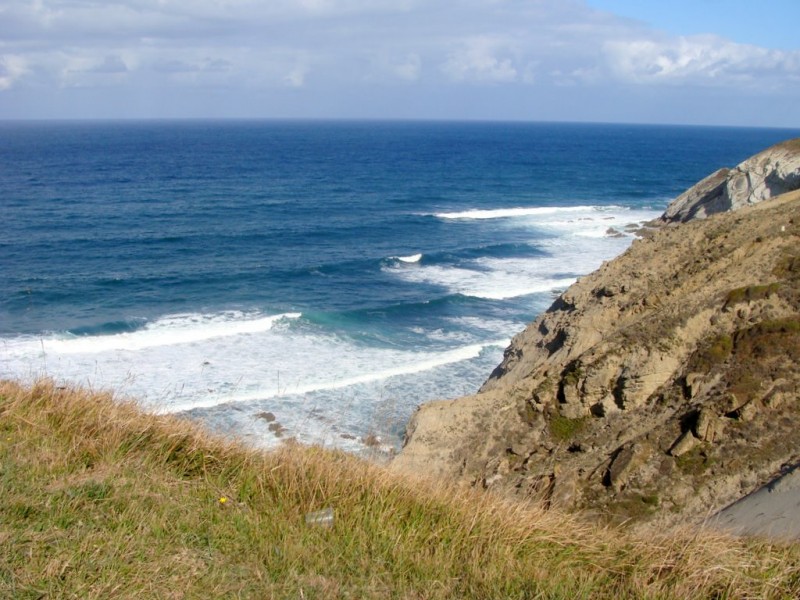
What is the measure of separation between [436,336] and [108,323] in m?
13.5

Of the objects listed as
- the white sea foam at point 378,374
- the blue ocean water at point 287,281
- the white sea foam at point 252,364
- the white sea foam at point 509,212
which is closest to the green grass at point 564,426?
the blue ocean water at point 287,281

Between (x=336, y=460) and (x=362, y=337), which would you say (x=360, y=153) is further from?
(x=336, y=460)

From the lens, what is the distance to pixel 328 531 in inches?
233

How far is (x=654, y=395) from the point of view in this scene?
13266 mm

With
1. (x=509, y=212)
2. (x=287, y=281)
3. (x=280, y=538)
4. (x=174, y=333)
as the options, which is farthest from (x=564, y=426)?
(x=509, y=212)

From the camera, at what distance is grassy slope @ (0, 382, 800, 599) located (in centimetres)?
509

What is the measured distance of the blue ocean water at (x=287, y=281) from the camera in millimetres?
23031

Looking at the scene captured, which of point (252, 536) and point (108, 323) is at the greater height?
point (252, 536)

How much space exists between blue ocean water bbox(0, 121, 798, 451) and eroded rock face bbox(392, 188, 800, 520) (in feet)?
10.1

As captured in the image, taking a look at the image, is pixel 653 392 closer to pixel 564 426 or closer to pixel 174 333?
pixel 564 426

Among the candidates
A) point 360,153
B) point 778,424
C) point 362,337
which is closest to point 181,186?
point 362,337

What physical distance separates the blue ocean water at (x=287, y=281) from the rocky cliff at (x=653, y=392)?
2969mm

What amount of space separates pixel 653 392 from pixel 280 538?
945 centimetres

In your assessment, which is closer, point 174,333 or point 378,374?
point 378,374
